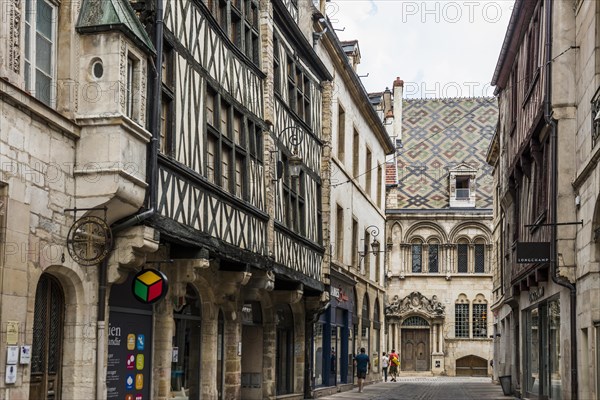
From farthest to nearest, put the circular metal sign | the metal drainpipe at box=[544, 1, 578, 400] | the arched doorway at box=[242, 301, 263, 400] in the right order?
the arched doorway at box=[242, 301, 263, 400] < the metal drainpipe at box=[544, 1, 578, 400] < the circular metal sign

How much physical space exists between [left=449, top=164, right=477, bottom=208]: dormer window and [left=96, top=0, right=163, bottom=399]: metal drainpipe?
35.8m

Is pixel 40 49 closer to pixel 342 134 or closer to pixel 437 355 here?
pixel 342 134

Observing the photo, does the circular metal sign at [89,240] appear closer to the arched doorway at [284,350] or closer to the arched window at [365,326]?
the arched doorway at [284,350]

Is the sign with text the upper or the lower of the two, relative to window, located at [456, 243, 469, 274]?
lower

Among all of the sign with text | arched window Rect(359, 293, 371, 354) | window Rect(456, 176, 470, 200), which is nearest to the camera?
the sign with text

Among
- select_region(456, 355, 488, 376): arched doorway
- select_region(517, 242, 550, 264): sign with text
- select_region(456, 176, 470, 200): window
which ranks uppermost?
select_region(456, 176, 470, 200): window

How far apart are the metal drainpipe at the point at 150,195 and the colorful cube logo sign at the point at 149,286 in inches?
20.8

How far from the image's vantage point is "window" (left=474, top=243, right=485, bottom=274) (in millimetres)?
46156

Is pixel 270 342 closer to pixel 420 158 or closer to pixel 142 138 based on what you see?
pixel 142 138

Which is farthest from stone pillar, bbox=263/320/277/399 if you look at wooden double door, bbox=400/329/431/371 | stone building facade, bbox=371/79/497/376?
wooden double door, bbox=400/329/431/371

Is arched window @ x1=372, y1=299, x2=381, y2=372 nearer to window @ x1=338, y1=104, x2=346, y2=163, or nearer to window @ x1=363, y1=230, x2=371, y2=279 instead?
window @ x1=363, y1=230, x2=371, y2=279

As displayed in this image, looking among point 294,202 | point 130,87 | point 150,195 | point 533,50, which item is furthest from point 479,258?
point 130,87

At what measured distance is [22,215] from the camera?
9781 millimetres

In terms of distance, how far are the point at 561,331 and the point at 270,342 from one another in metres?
5.97
